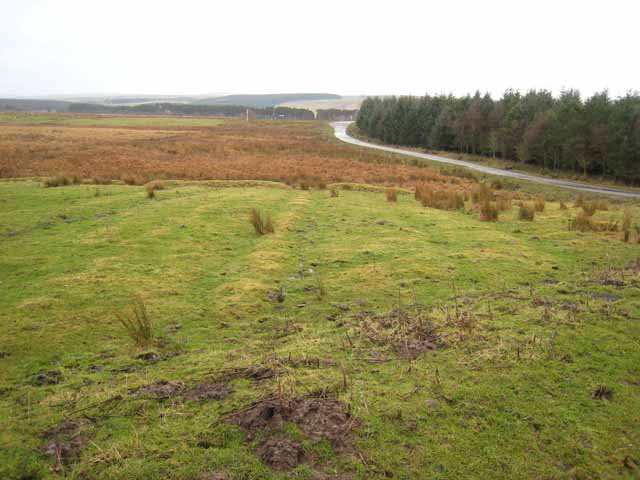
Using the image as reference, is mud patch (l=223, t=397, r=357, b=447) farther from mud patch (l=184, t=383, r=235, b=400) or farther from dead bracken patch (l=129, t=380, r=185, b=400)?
dead bracken patch (l=129, t=380, r=185, b=400)

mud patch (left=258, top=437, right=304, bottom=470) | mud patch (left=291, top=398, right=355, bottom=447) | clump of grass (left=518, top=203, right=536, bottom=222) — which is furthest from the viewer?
clump of grass (left=518, top=203, right=536, bottom=222)

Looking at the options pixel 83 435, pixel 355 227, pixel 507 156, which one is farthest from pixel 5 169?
pixel 507 156

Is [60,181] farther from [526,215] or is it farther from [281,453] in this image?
[281,453]

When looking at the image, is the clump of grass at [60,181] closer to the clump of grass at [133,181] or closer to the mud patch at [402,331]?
the clump of grass at [133,181]

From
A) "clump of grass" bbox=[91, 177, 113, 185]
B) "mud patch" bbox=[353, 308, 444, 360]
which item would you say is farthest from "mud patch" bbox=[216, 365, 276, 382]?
"clump of grass" bbox=[91, 177, 113, 185]

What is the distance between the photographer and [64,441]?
13.4ft

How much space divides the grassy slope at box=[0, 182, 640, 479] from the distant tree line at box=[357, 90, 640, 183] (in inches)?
1268

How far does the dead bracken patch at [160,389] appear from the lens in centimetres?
474

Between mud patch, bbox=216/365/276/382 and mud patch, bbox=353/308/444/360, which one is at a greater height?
mud patch, bbox=353/308/444/360

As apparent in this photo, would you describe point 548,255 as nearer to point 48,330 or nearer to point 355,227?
point 355,227

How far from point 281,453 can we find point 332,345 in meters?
2.20

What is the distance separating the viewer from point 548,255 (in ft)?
35.0

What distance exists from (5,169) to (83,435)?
1124 inches

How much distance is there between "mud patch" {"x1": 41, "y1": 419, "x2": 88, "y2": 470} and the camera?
3875mm
